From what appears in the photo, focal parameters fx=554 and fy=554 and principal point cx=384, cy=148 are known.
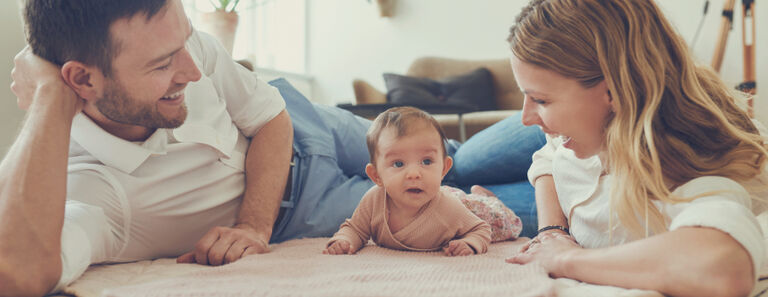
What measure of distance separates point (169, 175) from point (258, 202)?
215mm

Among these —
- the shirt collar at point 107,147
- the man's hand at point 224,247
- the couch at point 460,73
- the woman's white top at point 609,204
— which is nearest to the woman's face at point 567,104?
the woman's white top at point 609,204

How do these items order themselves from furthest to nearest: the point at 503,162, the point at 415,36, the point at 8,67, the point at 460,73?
1. the point at 415,36
2. the point at 460,73
3. the point at 503,162
4. the point at 8,67

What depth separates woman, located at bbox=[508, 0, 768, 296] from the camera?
817 millimetres

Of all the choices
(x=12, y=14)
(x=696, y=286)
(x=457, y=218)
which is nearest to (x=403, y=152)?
(x=457, y=218)

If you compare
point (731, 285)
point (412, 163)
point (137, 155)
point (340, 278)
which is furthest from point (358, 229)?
point (731, 285)

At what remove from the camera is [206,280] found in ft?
2.79

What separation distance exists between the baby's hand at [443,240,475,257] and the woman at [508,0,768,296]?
0.15 meters

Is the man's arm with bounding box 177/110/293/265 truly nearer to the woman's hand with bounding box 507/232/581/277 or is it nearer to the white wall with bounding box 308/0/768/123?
the woman's hand with bounding box 507/232/581/277

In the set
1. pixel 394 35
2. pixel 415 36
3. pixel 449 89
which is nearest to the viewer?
pixel 449 89

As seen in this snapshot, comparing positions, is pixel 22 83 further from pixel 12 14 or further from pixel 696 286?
pixel 696 286

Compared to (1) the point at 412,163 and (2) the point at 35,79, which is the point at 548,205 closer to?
(1) the point at 412,163

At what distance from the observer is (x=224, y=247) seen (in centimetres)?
112

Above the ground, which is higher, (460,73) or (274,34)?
(274,34)

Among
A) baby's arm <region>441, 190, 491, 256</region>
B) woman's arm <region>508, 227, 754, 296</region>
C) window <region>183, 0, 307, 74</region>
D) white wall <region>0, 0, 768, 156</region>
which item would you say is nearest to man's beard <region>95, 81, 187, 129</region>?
baby's arm <region>441, 190, 491, 256</region>
